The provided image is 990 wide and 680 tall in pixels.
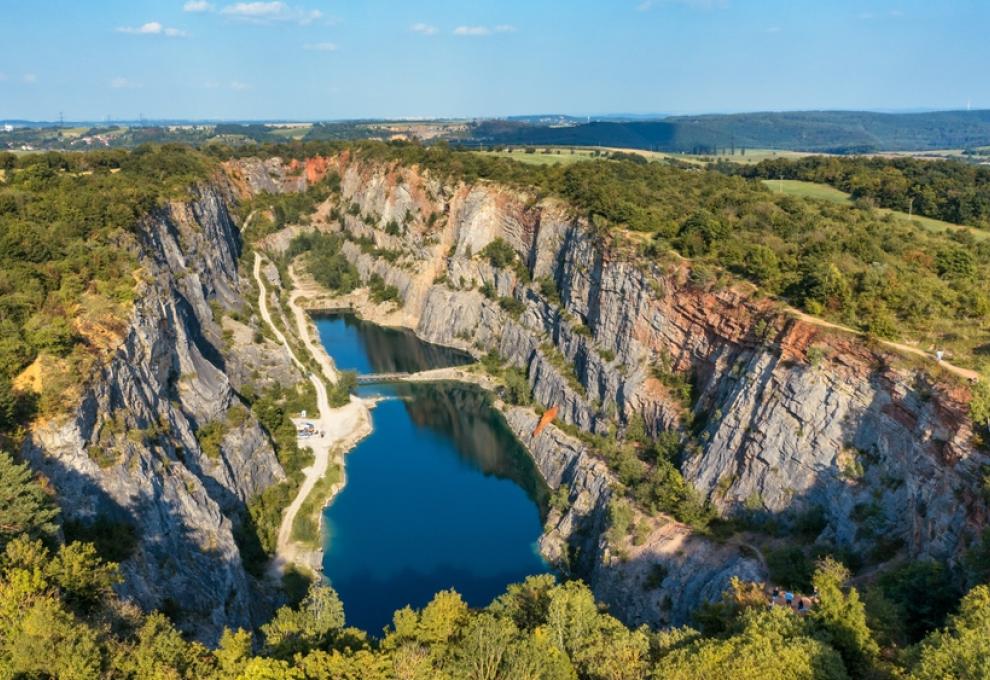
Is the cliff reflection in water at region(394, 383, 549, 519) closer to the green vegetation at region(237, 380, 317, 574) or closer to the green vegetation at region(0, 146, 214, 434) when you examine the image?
the green vegetation at region(237, 380, 317, 574)

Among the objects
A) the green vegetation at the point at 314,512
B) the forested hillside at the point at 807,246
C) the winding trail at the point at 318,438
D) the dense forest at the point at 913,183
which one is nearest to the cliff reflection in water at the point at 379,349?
the winding trail at the point at 318,438

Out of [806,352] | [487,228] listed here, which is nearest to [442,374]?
[487,228]

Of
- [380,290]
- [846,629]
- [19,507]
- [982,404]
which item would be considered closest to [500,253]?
[380,290]

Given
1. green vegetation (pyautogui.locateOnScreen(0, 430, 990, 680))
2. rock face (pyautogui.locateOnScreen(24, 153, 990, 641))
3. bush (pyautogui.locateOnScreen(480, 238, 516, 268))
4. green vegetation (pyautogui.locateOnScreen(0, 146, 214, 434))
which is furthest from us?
bush (pyautogui.locateOnScreen(480, 238, 516, 268))

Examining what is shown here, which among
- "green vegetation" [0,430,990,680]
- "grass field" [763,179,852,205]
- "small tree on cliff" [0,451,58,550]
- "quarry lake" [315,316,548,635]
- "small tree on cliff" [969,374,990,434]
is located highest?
"grass field" [763,179,852,205]

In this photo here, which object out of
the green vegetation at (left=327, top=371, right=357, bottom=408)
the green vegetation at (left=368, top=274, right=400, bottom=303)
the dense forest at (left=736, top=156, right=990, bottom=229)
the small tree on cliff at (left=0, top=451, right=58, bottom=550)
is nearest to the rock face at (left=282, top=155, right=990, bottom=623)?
the green vegetation at (left=327, top=371, right=357, bottom=408)

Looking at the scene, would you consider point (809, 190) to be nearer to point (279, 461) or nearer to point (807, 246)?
point (807, 246)

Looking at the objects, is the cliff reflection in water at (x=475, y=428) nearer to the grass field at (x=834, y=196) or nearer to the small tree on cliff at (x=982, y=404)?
the small tree on cliff at (x=982, y=404)
